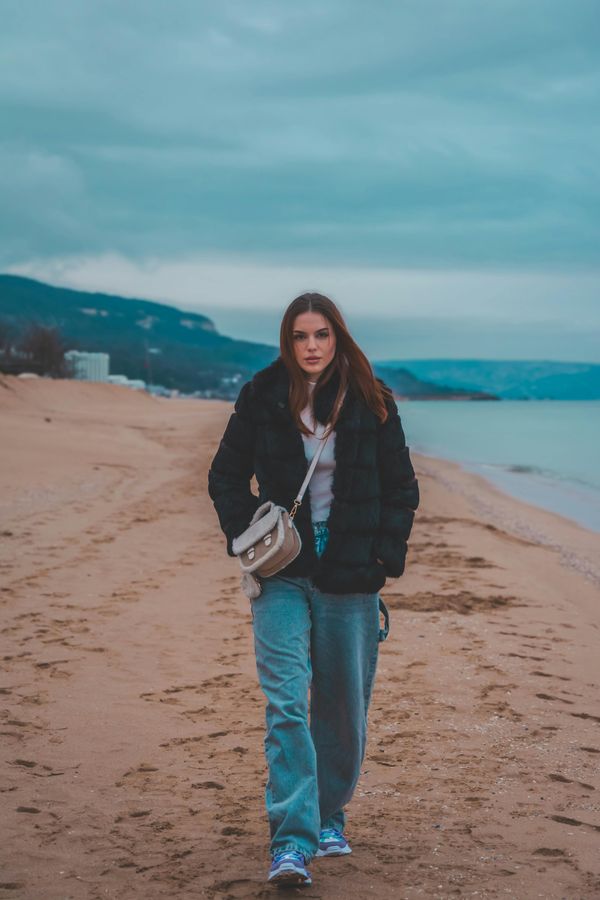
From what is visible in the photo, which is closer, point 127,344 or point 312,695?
point 312,695

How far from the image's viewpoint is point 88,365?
111 meters

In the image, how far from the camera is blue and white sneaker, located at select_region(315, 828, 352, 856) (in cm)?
356

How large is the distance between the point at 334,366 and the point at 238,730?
2.26 meters

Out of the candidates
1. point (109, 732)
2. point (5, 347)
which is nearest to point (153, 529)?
point (109, 732)

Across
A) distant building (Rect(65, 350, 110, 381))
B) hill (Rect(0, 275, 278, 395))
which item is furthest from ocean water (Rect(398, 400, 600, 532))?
hill (Rect(0, 275, 278, 395))

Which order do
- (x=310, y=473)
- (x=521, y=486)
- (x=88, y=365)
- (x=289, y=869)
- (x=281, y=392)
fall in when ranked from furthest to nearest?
1. (x=88, y=365)
2. (x=521, y=486)
3. (x=281, y=392)
4. (x=310, y=473)
5. (x=289, y=869)

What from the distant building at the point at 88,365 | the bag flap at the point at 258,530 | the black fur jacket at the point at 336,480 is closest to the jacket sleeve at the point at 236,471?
the black fur jacket at the point at 336,480

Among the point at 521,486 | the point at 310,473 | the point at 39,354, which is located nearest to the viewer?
the point at 310,473

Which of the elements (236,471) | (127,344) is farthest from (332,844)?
(127,344)

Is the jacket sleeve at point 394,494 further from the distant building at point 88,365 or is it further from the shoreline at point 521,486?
the distant building at point 88,365

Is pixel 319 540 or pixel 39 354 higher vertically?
pixel 39 354

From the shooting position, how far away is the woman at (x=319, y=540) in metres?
3.31

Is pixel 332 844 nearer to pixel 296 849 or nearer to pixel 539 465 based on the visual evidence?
pixel 296 849

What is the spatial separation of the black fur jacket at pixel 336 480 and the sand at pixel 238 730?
3.41ft
